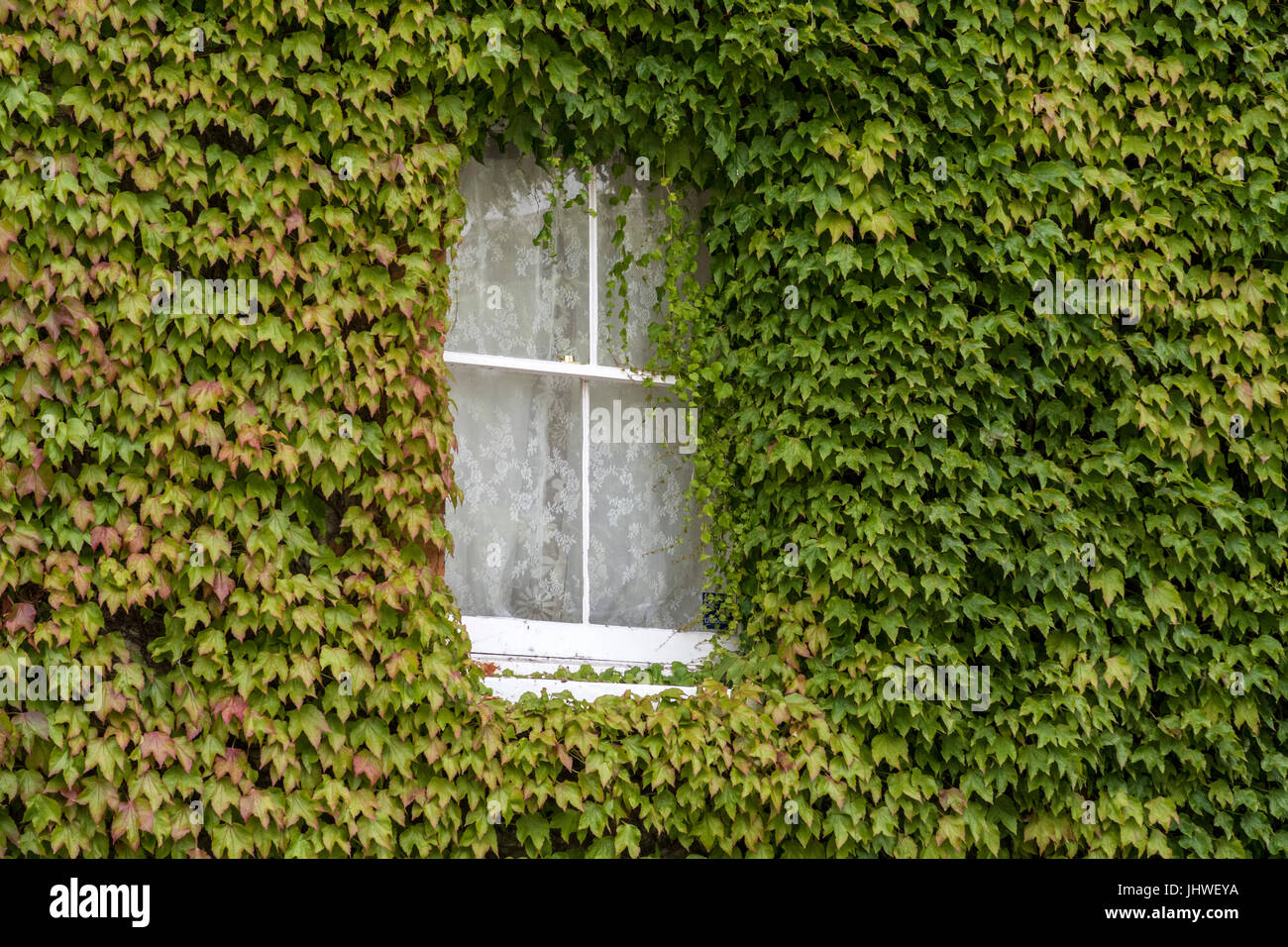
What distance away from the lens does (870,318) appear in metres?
A: 5.05

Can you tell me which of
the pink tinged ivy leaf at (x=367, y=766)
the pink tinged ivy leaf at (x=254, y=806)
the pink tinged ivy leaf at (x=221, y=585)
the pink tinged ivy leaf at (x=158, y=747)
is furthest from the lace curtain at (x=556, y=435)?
the pink tinged ivy leaf at (x=158, y=747)

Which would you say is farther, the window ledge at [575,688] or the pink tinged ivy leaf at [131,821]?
the window ledge at [575,688]

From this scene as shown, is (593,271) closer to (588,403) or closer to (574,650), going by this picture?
(588,403)

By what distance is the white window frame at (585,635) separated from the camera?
4949 mm

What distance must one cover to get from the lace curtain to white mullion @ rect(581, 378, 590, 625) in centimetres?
1

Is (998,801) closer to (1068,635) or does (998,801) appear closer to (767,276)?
(1068,635)

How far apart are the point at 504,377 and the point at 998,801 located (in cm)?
255

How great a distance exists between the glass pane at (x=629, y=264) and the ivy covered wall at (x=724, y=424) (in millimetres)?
173

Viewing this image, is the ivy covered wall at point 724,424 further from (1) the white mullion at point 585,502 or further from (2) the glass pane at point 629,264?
(1) the white mullion at point 585,502

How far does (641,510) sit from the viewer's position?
5230 mm

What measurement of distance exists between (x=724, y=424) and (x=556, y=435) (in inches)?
26.8

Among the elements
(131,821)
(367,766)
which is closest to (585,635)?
(367,766)

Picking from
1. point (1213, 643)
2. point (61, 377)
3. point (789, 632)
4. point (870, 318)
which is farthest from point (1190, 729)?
point (61, 377)

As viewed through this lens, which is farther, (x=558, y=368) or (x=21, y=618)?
(x=558, y=368)
